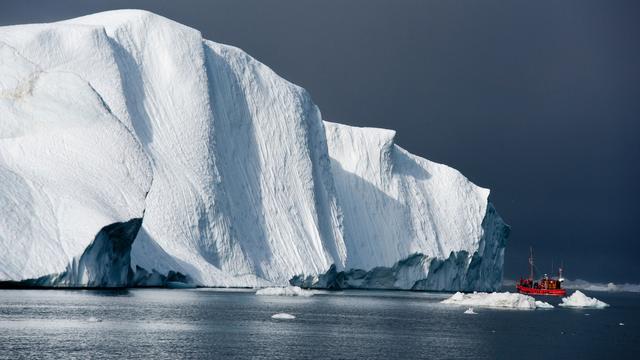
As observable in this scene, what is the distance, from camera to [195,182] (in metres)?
64.9

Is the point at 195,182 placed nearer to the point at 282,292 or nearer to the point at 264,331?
the point at 282,292

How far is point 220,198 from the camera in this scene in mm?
66125

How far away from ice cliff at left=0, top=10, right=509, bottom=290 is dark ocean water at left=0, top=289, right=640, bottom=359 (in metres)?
3.37

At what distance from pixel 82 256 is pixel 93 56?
2147 cm

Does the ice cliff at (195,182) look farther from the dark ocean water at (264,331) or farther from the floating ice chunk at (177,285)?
the dark ocean water at (264,331)

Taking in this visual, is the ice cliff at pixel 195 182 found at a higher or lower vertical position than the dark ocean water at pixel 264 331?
higher

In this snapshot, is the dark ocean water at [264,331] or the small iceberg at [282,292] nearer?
the dark ocean water at [264,331]

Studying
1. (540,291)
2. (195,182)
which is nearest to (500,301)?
(195,182)

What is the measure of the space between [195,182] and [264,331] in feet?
98.2

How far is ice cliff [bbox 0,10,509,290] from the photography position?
48.1 meters

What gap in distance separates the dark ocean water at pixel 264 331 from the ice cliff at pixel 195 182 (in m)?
3.37

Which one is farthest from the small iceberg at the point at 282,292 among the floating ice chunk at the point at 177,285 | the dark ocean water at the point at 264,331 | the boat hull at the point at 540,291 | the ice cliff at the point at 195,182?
the boat hull at the point at 540,291

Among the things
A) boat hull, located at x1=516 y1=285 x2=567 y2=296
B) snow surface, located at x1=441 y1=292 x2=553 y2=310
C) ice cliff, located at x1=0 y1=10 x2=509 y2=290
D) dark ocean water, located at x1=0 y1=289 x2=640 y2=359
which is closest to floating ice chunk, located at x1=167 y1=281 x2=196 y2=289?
ice cliff, located at x1=0 y1=10 x2=509 y2=290

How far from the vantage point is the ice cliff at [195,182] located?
48.1 meters
